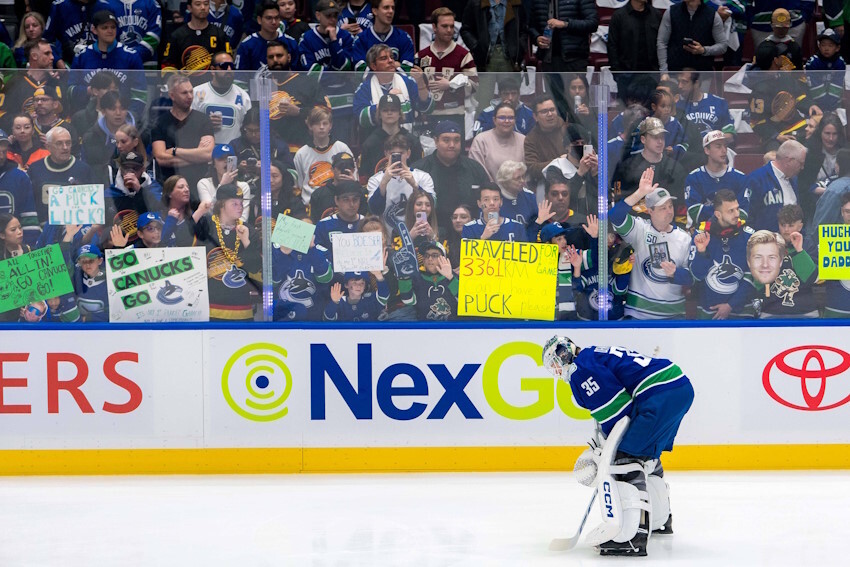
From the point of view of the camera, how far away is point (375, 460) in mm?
7199

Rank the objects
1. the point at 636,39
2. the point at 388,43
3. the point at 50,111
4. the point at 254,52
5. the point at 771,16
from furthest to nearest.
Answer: the point at 771,16 → the point at 636,39 → the point at 388,43 → the point at 254,52 → the point at 50,111

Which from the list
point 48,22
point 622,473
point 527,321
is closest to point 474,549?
point 622,473

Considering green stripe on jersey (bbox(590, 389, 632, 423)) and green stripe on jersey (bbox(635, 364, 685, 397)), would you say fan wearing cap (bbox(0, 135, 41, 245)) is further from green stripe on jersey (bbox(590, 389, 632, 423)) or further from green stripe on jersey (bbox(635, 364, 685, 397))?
green stripe on jersey (bbox(635, 364, 685, 397))

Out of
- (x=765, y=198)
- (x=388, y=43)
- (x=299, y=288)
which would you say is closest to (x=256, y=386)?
(x=299, y=288)

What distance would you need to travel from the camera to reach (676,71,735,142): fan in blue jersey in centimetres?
726

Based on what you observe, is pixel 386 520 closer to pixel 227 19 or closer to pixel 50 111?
pixel 50 111

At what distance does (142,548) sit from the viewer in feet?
17.9

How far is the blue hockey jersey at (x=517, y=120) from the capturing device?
7.21 metres

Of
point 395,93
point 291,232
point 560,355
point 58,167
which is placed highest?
point 395,93

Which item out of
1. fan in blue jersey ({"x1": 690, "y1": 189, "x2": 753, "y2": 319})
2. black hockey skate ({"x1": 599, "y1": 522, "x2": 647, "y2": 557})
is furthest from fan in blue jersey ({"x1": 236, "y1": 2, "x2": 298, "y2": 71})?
black hockey skate ({"x1": 599, "y1": 522, "x2": 647, "y2": 557})

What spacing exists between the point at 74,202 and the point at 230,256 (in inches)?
38.0

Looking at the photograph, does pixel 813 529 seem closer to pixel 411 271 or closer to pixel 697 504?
pixel 697 504

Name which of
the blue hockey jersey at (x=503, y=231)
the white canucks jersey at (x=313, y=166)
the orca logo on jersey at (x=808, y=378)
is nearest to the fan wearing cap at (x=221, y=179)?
the white canucks jersey at (x=313, y=166)

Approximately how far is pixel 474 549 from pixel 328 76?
313 cm
